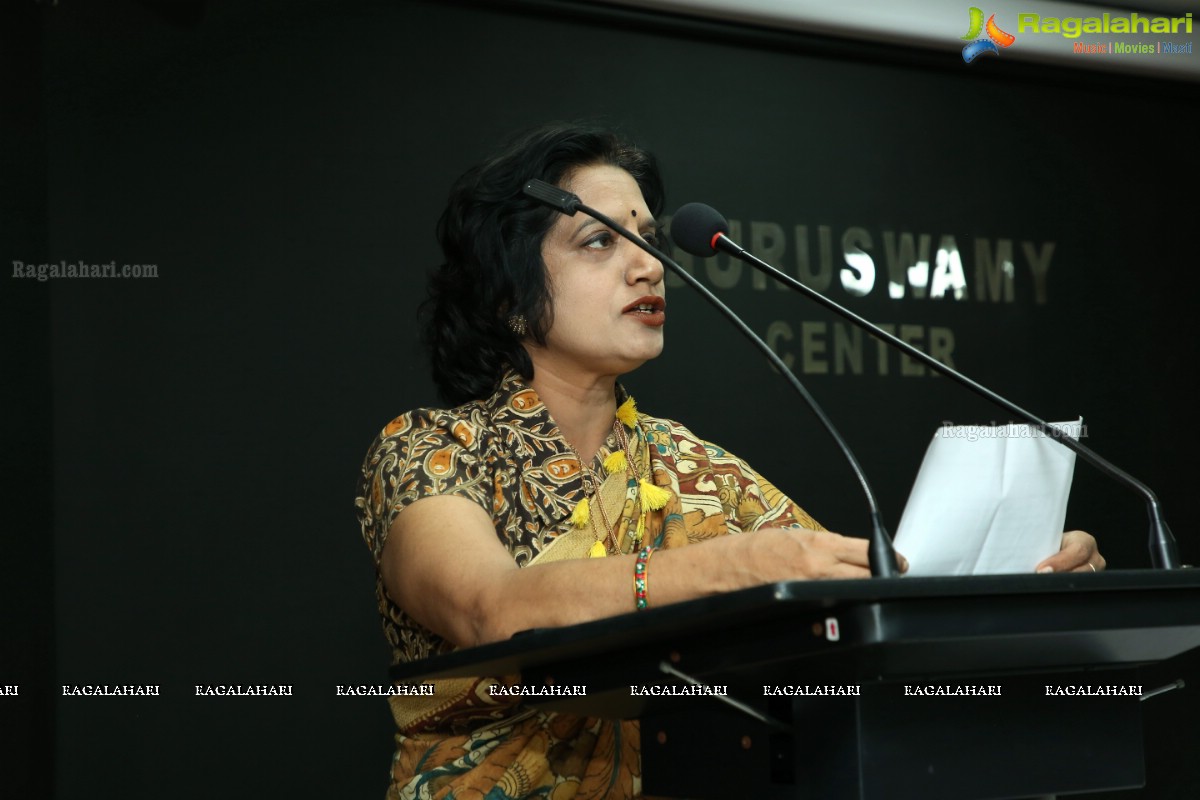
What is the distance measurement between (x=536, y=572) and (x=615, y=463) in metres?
0.60

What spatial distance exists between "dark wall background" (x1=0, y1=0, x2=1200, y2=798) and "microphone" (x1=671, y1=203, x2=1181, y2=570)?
5.14 ft

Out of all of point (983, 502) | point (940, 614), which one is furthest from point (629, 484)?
point (940, 614)

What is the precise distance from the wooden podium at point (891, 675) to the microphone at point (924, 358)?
0.48 feet

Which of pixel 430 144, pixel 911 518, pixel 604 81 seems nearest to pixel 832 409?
pixel 604 81

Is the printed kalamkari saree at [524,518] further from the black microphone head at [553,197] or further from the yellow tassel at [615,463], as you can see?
the black microphone head at [553,197]

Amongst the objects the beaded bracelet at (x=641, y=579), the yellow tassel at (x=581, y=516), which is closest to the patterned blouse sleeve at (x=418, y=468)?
the yellow tassel at (x=581, y=516)

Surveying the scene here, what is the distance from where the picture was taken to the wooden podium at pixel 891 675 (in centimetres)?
103

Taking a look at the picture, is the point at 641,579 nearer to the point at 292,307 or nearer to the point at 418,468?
the point at 418,468

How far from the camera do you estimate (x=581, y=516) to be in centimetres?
184

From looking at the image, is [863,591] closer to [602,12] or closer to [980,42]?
[602,12]

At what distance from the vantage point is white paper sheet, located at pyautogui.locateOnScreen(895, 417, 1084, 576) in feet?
3.79

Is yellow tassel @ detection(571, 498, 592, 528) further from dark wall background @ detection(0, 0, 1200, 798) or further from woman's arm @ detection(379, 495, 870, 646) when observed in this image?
dark wall background @ detection(0, 0, 1200, 798)

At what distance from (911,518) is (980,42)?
2.96 meters

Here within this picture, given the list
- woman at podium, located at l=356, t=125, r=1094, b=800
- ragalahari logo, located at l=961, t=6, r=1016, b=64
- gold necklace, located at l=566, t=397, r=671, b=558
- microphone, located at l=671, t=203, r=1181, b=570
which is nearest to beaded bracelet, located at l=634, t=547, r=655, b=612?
woman at podium, located at l=356, t=125, r=1094, b=800
